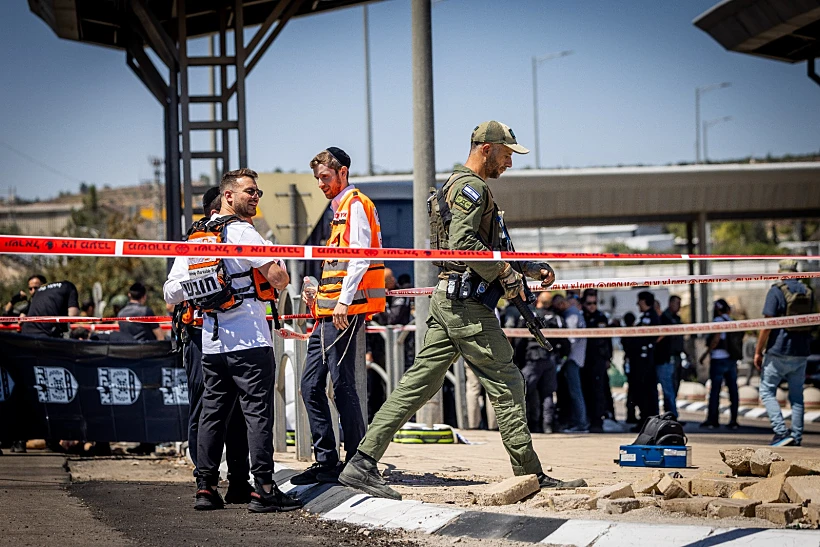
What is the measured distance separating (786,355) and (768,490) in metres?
5.94

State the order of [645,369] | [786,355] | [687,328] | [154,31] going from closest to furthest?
[786,355], [687,328], [154,31], [645,369]

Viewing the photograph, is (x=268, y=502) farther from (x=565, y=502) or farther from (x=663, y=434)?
(x=663, y=434)

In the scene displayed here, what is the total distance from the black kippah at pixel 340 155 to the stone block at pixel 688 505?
9.68 ft

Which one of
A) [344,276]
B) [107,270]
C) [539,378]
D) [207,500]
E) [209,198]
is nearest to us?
[207,500]

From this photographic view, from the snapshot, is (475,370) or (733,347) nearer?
(475,370)

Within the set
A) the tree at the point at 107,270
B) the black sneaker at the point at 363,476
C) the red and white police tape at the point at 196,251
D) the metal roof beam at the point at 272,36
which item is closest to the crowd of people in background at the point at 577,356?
the metal roof beam at the point at 272,36

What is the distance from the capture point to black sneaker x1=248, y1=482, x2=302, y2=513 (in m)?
6.46

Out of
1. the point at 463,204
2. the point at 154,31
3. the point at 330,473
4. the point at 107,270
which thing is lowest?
the point at 330,473

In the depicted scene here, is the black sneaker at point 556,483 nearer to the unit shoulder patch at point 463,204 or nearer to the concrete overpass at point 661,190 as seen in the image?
the unit shoulder patch at point 463,204

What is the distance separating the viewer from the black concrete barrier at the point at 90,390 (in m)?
10.4

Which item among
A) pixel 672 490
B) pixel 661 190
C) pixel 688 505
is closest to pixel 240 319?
pixel 672 490

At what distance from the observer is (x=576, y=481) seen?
6371 millimetres

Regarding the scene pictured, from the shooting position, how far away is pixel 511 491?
19.3ft

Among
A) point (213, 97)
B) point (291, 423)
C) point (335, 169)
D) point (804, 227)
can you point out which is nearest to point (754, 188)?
point (213, 97)
